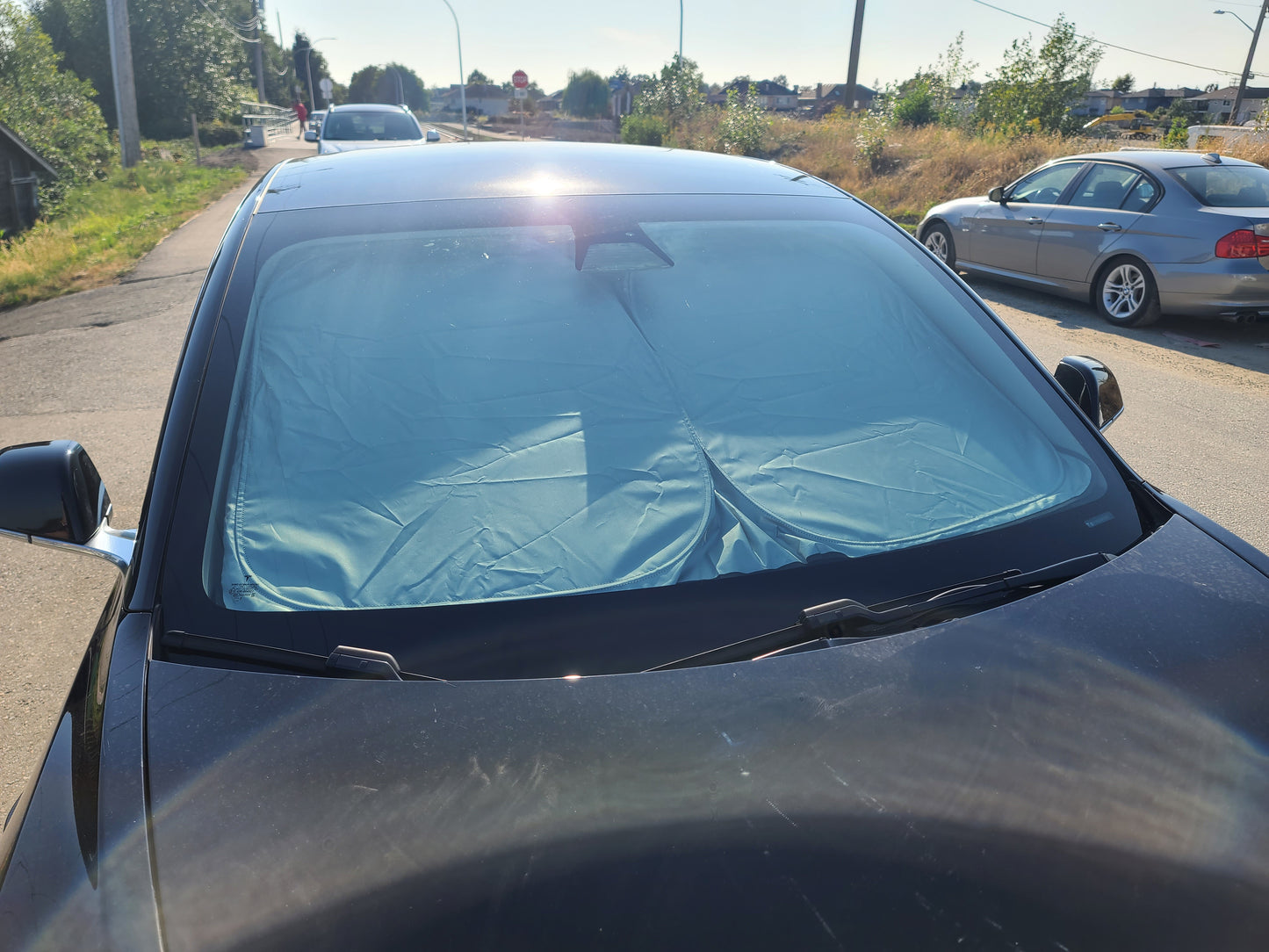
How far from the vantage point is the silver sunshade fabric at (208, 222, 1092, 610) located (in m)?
1.54

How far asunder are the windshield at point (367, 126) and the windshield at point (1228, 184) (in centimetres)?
1225

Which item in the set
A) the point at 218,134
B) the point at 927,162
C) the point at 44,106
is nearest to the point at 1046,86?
the point at 927,162

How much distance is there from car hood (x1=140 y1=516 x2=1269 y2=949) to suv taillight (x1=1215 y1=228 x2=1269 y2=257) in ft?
25.5

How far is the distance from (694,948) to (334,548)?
91 centimetres

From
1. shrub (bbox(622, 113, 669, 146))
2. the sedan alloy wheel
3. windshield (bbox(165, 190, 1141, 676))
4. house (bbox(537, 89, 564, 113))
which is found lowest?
the sedan alloy wheel

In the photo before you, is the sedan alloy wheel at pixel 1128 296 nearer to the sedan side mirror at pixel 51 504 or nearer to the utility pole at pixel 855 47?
the sedan side mirror at pixel 51 504

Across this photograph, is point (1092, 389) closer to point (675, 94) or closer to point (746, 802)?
point (746, 802)

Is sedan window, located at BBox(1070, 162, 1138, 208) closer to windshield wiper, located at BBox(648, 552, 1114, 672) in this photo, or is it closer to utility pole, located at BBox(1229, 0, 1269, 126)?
windshield wiper, located at BBox(648, 552, 1114, 672)

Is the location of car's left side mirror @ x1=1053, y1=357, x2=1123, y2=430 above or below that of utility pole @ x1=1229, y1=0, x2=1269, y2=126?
below

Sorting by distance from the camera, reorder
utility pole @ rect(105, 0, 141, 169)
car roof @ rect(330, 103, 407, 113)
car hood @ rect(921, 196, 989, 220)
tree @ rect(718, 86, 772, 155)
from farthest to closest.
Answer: tree @ rect(718, 86, 772, 155), utility pole @ rect(105, 0, 141, 169), car roof @ rect(330, 103, 407, 113), car hood @ rect(921, 196, 989, 220)

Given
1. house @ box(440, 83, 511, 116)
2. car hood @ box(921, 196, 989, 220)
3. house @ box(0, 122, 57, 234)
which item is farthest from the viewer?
house @ box(440, 83, 511, 116)

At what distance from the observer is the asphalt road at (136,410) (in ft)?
10.5

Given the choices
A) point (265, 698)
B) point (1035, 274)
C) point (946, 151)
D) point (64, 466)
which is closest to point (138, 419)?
point (64, 466)

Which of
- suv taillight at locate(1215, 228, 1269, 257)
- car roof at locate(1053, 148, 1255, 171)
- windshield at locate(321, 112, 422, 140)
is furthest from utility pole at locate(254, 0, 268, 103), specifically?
suv taillight at locate(1215, 228, 1269, 257)
